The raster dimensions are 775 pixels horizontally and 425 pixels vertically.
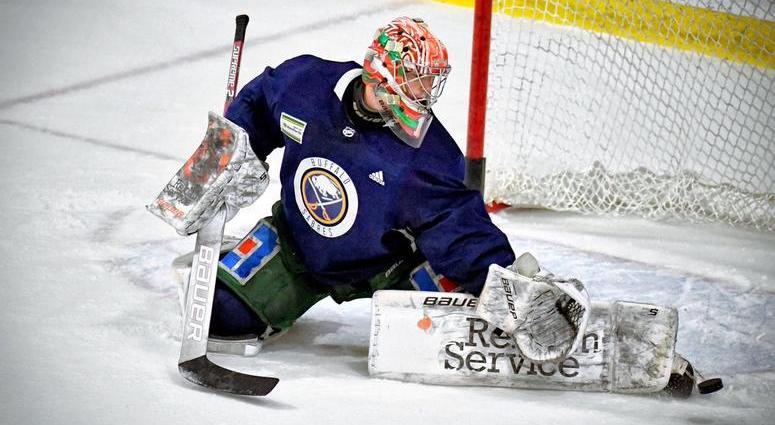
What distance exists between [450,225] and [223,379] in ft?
1.95

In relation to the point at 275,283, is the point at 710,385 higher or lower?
lower

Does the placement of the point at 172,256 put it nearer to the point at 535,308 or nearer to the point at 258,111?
the point at 258,111

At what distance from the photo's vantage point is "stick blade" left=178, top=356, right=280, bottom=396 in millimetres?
2639

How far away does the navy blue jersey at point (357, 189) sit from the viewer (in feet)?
9.04

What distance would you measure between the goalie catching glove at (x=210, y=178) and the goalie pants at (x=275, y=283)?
0.30m

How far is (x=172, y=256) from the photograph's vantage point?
11.8 ft

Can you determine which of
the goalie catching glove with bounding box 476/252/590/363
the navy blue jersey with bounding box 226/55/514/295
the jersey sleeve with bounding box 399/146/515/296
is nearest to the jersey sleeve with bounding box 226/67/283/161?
the navy blue jersey with bounding box 226/55/514/295

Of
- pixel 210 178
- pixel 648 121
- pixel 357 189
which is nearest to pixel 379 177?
pixel 357 189

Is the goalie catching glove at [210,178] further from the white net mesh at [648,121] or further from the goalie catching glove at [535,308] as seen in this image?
the white net mesh at [648,121]

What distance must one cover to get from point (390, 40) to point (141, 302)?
998 millimetres

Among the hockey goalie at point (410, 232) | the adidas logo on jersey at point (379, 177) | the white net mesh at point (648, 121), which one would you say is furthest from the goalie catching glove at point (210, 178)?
the white net mesh at point (648, 121)

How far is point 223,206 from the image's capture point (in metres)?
2.79

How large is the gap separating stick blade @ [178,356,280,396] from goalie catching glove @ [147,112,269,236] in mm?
294

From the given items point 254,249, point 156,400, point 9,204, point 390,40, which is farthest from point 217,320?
point 9,204
